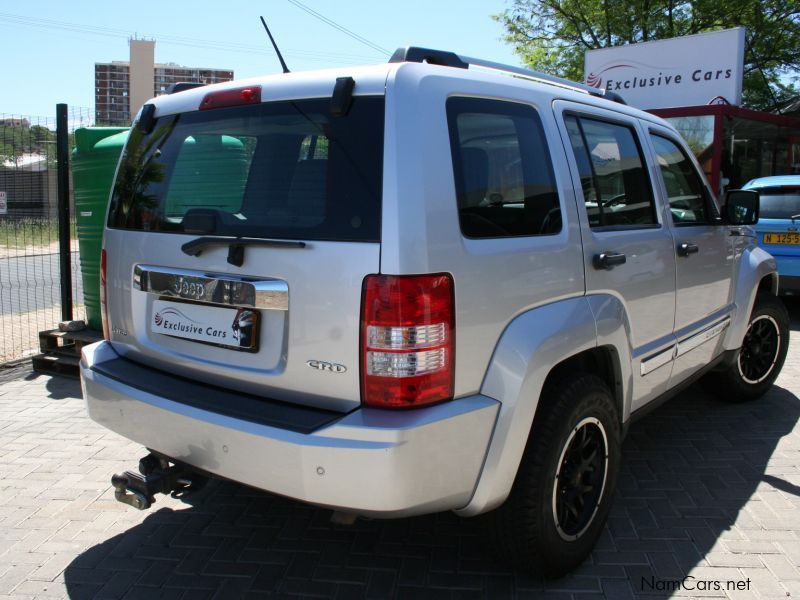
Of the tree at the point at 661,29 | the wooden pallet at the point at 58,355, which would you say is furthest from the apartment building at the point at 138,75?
the wooden pallet at the point at 58,355

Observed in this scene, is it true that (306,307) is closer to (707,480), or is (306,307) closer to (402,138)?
(402,138)

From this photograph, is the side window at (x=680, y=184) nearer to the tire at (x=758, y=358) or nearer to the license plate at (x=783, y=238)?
the tire at (x=758, y=358)

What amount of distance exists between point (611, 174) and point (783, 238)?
5790 mm

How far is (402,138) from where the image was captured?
7.09 ft

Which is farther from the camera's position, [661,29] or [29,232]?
[661,29]

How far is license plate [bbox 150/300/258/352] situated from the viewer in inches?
94.8

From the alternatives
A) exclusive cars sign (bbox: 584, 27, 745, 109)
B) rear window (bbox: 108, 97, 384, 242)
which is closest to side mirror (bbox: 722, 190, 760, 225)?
rear window (bbox: 108, 97, 384, 242)

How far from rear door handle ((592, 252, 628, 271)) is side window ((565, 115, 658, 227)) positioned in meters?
0.14

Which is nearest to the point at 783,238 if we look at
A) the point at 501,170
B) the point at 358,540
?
the point at 501,170

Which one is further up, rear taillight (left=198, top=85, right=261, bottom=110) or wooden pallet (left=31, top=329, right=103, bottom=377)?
rear taillight (left=198, top=85, right=261, bottom=110)

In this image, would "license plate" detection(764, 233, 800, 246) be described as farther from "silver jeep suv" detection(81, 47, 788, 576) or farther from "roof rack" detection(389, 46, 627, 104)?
"roof rack" detection(389, 46, 627, 104)

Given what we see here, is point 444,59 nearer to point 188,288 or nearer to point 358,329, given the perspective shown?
point 358,329

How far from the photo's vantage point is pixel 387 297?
210 centimetres

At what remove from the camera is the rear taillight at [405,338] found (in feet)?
6.90
